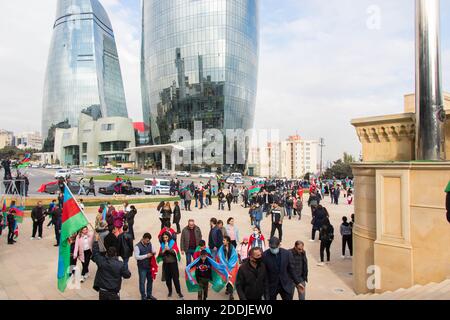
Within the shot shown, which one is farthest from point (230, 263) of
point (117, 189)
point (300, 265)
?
point (117, 189)

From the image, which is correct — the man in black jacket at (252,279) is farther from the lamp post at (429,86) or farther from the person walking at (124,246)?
the lamp post at (429,86)

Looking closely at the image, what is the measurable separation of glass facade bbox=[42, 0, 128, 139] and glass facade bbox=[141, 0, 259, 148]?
120 ft

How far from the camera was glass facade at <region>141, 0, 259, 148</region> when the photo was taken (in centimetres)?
7806

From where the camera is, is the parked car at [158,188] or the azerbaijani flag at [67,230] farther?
the parked car at [158,188]

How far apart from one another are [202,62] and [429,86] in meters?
73.6

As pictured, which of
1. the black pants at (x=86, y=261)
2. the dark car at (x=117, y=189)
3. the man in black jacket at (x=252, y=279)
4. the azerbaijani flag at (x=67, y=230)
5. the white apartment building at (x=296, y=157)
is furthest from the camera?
the white apartment building at (x=296, y=157)

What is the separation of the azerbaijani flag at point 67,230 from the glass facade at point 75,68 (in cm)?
11258

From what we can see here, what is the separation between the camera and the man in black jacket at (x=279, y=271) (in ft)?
17.1

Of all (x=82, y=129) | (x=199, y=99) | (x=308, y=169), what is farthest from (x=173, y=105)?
(x=308, y=169)

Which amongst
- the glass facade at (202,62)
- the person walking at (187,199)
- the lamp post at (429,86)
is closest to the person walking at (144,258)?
the lamp post at (429,86)

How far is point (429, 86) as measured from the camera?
322 inches

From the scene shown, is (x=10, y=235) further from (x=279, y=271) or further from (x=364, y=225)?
(x=364, y=225)

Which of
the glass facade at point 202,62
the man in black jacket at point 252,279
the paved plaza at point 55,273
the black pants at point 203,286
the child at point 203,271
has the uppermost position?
the glass facade at point 202,62
